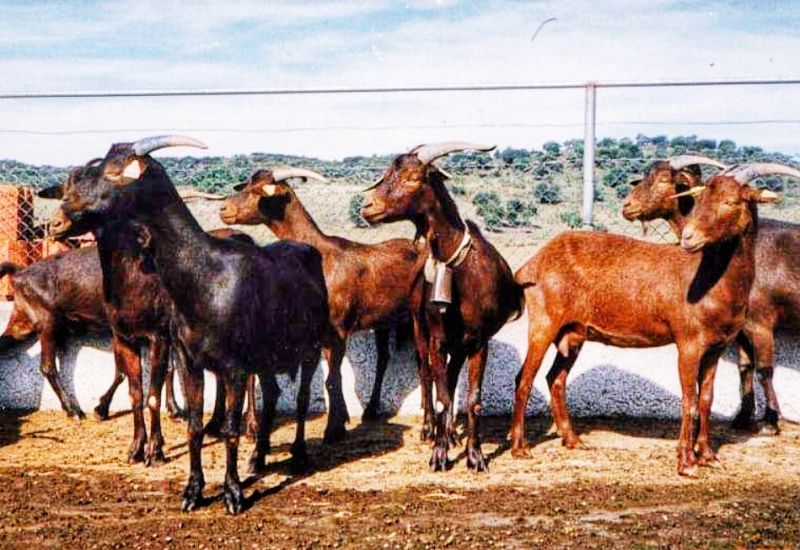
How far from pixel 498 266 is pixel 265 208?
99.8 inches

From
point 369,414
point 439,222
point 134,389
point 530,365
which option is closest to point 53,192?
point 134,389

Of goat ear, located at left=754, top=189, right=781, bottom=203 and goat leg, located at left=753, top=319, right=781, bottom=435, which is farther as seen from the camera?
goat leg, located at left=753, top=319, right=781, bottom=435

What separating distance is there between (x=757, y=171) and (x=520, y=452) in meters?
2.76

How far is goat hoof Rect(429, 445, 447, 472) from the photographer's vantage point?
820 cm

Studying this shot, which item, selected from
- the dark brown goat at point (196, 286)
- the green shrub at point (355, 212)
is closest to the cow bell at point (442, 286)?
the dark brown goat at point (196, 286)

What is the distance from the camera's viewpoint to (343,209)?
13461 mm

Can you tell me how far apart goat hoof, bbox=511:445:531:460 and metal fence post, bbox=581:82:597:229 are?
2328mm

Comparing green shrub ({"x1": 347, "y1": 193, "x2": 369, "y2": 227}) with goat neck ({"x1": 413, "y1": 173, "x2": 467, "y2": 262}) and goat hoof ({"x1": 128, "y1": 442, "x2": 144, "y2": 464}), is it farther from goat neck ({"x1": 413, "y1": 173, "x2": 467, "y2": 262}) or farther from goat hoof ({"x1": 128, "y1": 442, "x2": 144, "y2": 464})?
goat hoof ({"x1": 128, "y1": 442, "x2": 144, "y2": 464})

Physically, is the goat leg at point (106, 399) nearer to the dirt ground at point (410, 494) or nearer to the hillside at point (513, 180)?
the dirt ground at point (410, 494)

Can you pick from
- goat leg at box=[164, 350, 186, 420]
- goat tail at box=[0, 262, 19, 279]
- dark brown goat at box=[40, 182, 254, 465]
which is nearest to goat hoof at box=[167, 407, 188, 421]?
goat leg at box=[164, 350, 186, 420]

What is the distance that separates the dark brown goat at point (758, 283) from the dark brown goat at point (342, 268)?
2.07 metres

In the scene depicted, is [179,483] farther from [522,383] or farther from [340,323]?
[522,383]

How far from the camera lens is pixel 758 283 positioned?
31.2 ft

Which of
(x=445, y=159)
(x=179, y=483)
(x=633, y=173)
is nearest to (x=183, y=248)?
(x=179, y=483)
